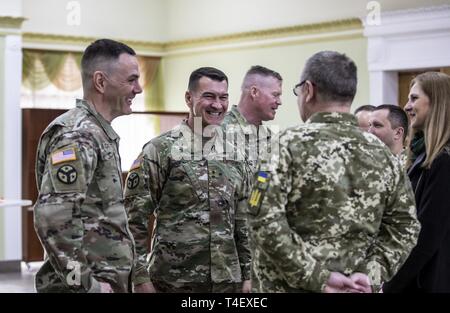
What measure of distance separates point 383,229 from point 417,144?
802 mm

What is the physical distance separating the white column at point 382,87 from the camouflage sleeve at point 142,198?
5.75m

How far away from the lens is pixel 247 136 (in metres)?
4.37

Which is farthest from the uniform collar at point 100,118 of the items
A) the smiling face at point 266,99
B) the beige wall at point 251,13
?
the beige wall at point 251,13

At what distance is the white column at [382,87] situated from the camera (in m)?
9.09

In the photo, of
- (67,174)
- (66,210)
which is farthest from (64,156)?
(66,210)

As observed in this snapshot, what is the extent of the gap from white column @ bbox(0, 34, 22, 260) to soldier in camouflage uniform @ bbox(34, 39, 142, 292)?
20.9 feet

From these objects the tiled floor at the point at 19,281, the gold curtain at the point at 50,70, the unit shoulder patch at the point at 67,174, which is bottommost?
the tiled floor at the point at 19,281

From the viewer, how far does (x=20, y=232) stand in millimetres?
9367

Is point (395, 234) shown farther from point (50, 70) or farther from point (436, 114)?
point (50, 70)

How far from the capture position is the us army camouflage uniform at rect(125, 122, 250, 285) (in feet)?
12.1

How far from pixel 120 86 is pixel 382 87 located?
6354 mm

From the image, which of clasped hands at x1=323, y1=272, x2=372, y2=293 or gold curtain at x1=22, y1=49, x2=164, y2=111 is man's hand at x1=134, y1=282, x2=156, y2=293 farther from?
gold curtain at x1=22, y1=49, x2=164, y2=111

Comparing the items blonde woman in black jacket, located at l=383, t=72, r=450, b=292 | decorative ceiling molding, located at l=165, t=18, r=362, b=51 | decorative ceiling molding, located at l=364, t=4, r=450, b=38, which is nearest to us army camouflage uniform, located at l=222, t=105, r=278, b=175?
blonde woman in black jacket, located at l=383, t=72, r=450, b=292

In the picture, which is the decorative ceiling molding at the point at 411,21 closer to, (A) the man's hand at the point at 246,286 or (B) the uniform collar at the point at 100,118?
(A) the man's hand at the point at 246,286
